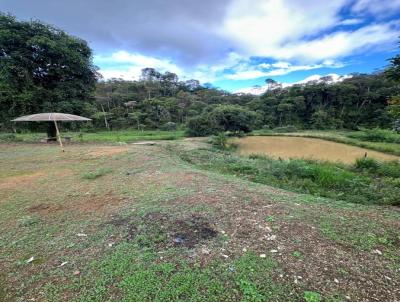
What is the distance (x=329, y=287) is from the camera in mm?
2221

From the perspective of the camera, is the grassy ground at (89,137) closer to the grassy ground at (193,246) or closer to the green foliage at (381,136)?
the grassy ground at (193,246)

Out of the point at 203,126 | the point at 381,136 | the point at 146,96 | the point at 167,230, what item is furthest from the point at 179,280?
the point at 146,96

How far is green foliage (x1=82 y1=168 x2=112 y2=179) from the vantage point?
633 cm

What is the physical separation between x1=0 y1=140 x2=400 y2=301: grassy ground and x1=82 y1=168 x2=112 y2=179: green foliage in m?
1.14

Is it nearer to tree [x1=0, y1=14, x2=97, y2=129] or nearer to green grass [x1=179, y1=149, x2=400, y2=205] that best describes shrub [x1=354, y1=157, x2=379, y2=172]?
green grass [x1=179, y1=149, x2=400, y2=205]

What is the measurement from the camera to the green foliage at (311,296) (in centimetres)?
207

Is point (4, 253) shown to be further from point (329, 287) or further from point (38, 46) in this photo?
point (38, 46)

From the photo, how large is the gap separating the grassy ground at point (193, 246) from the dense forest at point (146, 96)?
524cm

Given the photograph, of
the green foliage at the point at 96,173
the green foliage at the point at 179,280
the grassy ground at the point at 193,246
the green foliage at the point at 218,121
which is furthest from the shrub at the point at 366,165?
the green foliage at the point at 218,121

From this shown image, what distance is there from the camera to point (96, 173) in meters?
6.71

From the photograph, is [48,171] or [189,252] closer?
[189,252]

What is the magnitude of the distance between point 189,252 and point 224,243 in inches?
20.0

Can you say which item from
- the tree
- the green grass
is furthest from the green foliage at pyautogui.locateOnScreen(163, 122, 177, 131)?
the green grass

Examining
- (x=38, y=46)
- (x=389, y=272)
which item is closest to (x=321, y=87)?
(x=38, y=46)
